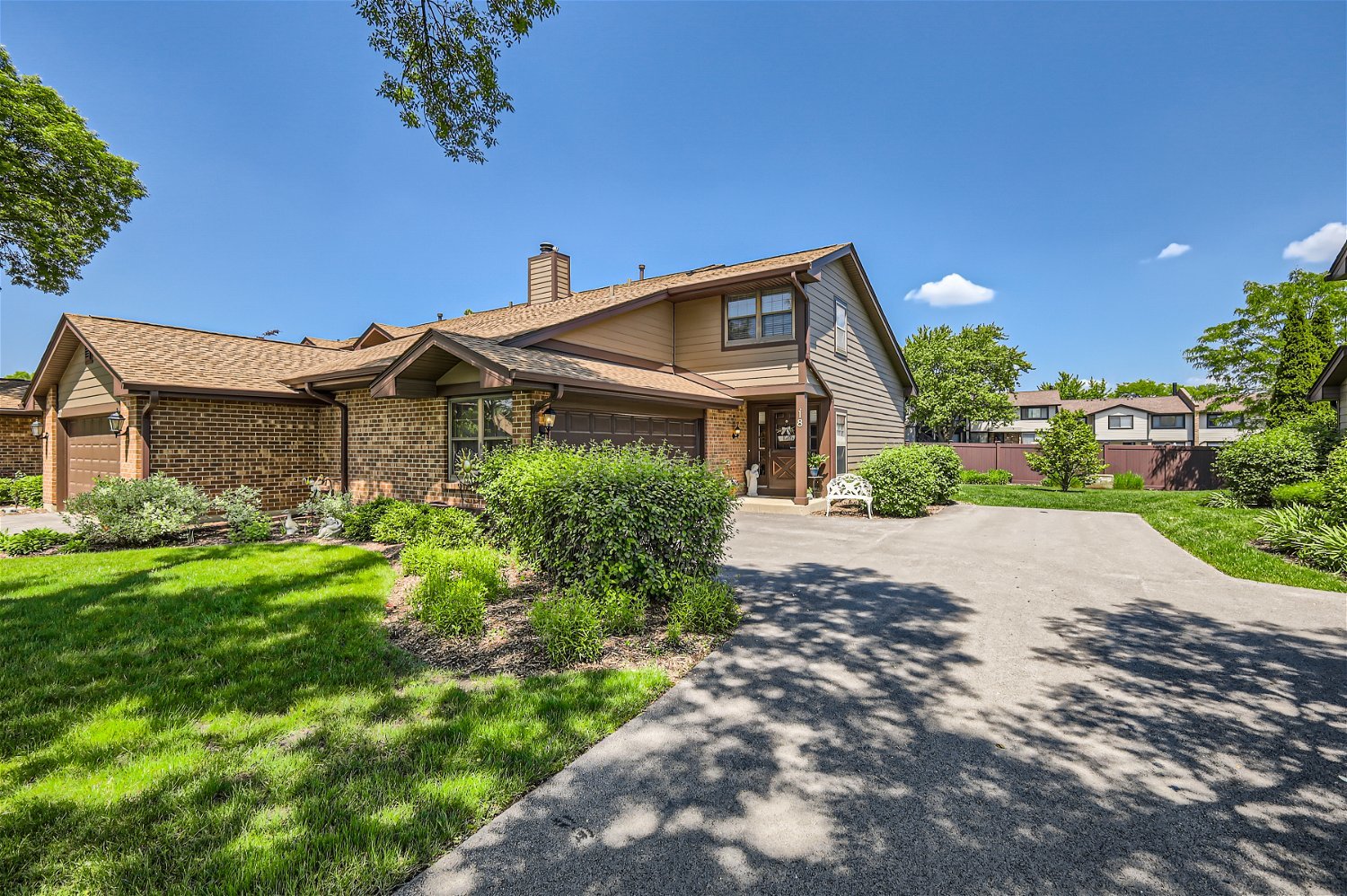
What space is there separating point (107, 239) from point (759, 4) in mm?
19041

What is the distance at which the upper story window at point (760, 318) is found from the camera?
13.4 metres

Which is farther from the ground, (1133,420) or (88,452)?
(1133,420)

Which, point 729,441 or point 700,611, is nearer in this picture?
point 700,611

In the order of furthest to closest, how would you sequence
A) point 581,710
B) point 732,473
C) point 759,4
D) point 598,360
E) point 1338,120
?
point 732,473 → point 598,360 → point 1338,120 → point 759,4 → point 581,710

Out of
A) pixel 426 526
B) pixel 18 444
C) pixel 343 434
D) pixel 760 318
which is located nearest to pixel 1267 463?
pixel 760 318

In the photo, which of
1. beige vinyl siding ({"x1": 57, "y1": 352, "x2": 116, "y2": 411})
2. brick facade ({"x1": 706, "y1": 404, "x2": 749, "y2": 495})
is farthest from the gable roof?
brick facade ({"x1": 706, "y1": 404, "x2": 749, "y2": 495})

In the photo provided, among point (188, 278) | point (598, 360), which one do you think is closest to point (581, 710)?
point (598, 360)

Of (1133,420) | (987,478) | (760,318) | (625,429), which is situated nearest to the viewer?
(625,429)

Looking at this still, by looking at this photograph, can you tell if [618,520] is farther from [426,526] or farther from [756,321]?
[756,321]

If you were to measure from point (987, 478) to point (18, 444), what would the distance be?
34.3m

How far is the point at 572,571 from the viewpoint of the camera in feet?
17.5

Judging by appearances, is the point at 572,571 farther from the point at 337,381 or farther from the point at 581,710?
the point at 337,381

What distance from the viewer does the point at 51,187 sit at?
46.9ft

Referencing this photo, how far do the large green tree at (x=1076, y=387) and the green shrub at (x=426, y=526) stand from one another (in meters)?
84.0
